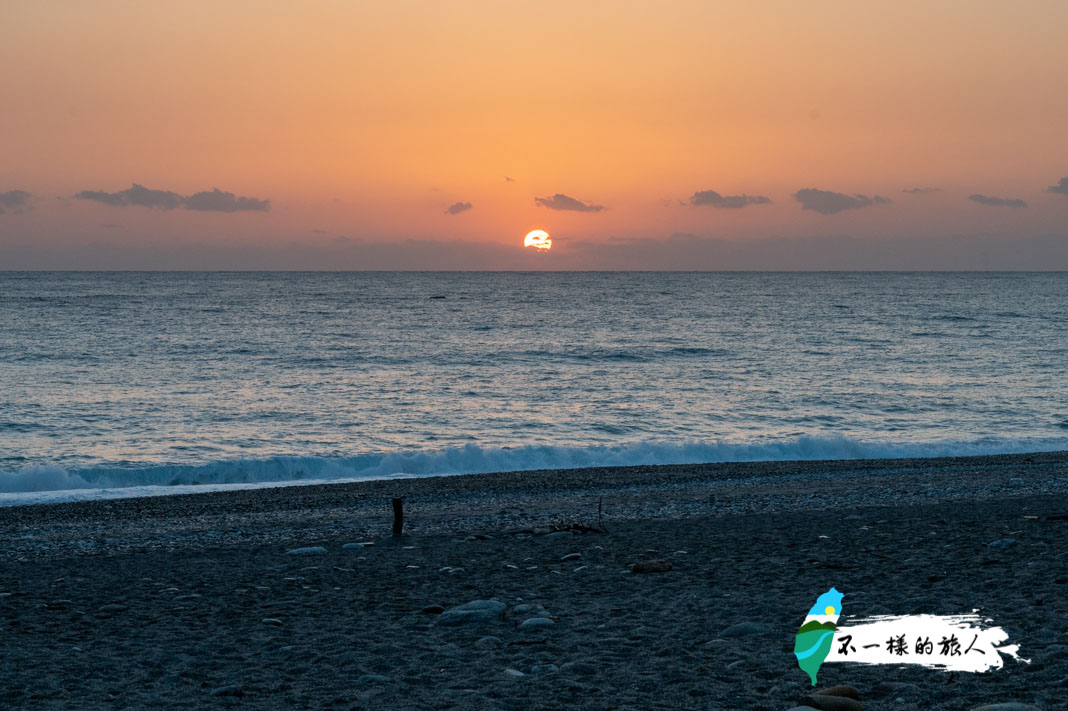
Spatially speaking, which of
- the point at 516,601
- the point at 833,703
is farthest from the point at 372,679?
the point at 833,703

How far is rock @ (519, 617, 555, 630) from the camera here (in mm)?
7590

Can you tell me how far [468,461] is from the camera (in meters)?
26.3

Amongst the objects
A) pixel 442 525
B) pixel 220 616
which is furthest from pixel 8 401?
pixel 220 616

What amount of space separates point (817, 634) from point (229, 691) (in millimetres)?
4220

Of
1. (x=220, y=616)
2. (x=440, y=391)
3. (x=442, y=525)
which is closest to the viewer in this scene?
(x=220, y=616)

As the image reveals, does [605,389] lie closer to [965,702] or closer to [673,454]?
[673,454]

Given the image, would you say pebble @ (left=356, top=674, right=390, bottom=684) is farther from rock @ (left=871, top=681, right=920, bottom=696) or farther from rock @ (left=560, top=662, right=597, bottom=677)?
rock @ (left=871, top=681, right=920, bottom=696)

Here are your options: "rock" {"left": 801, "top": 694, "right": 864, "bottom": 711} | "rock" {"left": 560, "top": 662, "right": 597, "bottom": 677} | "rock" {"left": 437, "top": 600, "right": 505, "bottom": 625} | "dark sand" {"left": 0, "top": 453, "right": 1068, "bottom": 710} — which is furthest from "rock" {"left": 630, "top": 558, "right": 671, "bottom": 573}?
"rock" {"left": 801, "top": 694, "right": 864, "bottom": 711}

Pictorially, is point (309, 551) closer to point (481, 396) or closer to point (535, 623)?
point (535, 623)

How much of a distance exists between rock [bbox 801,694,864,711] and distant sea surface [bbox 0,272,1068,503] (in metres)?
20.2

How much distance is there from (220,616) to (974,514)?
1039 cm

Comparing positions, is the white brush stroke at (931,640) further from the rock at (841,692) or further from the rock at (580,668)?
the rock at (580,668)

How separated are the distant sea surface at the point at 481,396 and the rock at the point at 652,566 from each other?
1626cm

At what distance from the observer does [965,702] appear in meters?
5.07
